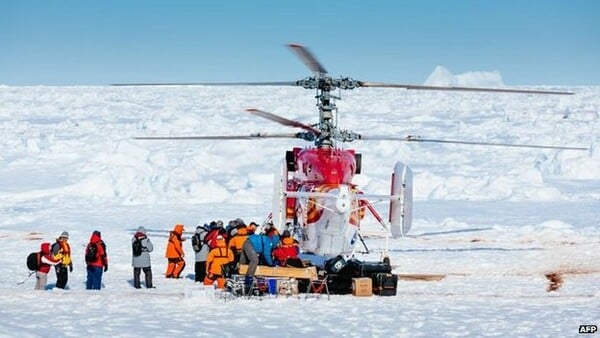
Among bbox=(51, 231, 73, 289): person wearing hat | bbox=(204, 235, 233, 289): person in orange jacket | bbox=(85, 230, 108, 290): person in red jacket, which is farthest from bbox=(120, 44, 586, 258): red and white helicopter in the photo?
bbox=(51, 231, 73, 289): person wearing hat

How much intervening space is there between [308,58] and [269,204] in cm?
1402

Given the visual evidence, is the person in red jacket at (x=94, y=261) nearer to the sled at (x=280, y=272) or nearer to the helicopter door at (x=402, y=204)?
the sled at (x=280, y=272)

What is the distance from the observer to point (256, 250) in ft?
31.8

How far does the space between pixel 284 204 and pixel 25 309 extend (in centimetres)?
495

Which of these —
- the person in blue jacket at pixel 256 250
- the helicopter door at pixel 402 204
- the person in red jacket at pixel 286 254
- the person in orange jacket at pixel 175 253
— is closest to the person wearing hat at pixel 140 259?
the person in orange jacket at pixel 175 253

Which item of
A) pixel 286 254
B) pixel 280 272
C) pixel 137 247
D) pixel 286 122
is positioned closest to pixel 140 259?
pixel 137 247

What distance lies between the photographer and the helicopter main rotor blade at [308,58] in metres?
9.19

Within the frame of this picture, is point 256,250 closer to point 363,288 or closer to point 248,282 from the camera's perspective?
point 248,282

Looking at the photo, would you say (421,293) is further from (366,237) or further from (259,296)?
(366,237)

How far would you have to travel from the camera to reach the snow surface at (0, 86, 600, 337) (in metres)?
7.79

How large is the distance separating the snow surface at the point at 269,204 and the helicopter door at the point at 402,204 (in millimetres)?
945

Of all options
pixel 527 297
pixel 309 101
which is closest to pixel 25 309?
pixel 527 297

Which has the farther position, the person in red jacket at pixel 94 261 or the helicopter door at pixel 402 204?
the helicopter door at pixel 402 204

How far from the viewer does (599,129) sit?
34.4m
